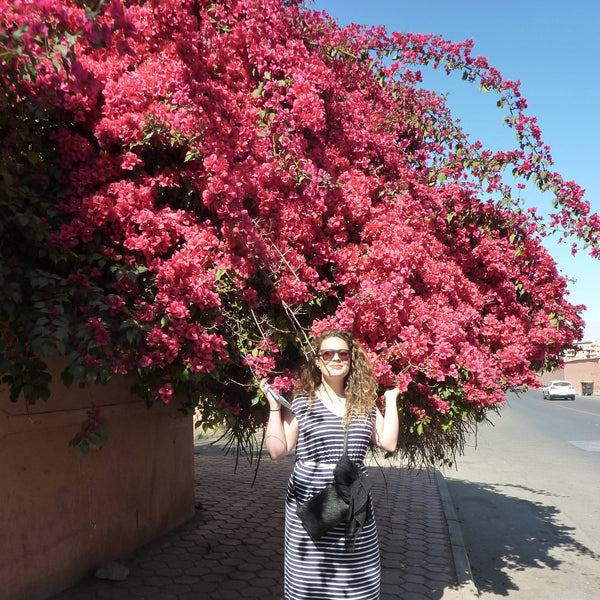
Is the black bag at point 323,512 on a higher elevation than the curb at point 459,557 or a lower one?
higher

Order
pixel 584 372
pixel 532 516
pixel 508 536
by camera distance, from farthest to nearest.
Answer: pixel 584 372 < pixel 532 516 < pixel 508 536

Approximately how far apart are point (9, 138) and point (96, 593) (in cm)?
357

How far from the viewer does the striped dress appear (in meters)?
3.11

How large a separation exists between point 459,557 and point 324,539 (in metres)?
3.84

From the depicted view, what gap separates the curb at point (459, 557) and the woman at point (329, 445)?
2624mm

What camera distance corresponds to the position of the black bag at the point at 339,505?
10.00 ft

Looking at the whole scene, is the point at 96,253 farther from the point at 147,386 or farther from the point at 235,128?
the point at 235,128

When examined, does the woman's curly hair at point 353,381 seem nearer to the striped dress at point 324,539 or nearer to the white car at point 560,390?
the striped dress at point 324,539

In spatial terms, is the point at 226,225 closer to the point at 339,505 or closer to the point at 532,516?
the point at 339,505

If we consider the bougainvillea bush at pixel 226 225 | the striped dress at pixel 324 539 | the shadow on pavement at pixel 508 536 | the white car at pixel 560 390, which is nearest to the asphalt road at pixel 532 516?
the shadow on pavement at pixel 508 536


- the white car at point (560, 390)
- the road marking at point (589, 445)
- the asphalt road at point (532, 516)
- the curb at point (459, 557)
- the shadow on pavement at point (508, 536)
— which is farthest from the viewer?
the white car at point (560, 390)

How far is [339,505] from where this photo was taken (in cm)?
304

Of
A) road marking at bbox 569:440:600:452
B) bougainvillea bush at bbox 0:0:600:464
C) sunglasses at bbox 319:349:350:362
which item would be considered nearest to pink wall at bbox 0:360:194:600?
bougainvillea bush at bbox 0:0:600:464

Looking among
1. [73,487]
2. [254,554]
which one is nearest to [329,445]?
[73,487]
